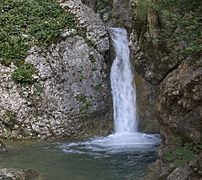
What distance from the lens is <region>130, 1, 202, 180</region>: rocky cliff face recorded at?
6117 mm

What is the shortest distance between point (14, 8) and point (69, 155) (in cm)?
692

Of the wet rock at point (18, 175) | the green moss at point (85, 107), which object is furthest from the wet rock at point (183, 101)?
the green moss at point (85, 107)

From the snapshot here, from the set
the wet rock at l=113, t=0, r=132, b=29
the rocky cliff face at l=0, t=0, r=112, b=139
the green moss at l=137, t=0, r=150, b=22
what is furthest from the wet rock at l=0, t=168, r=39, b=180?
the wet rock at l=113, t=0, r=132, b=29

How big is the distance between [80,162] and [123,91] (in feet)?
15.0

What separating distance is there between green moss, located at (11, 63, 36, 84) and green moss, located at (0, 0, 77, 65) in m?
0.37

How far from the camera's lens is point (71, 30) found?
14477 mm

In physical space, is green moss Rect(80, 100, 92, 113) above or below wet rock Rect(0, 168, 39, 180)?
above

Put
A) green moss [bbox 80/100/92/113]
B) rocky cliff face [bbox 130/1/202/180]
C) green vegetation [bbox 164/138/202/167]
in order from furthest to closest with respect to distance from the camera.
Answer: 1. green moss [bbox 80/100/92/113]
2. rocky cliff face [bbox 130/1/202/180]
3. green vegetation [bbox 164/138/202/167]

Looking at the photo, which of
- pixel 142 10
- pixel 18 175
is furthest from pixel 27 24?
pixel 18 175

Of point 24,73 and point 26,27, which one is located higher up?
point 26,27

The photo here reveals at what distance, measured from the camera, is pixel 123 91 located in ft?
44.9

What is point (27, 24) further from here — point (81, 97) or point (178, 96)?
point (178, 96)

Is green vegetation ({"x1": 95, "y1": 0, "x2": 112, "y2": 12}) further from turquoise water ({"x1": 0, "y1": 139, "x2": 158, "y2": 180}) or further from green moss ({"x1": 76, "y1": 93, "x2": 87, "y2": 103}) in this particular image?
turquoise water ({"x1": 0, "y1": 139, "x2": 158, "y2": 180})

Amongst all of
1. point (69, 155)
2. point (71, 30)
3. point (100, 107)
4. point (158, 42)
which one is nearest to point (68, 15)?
point (71, 30)
